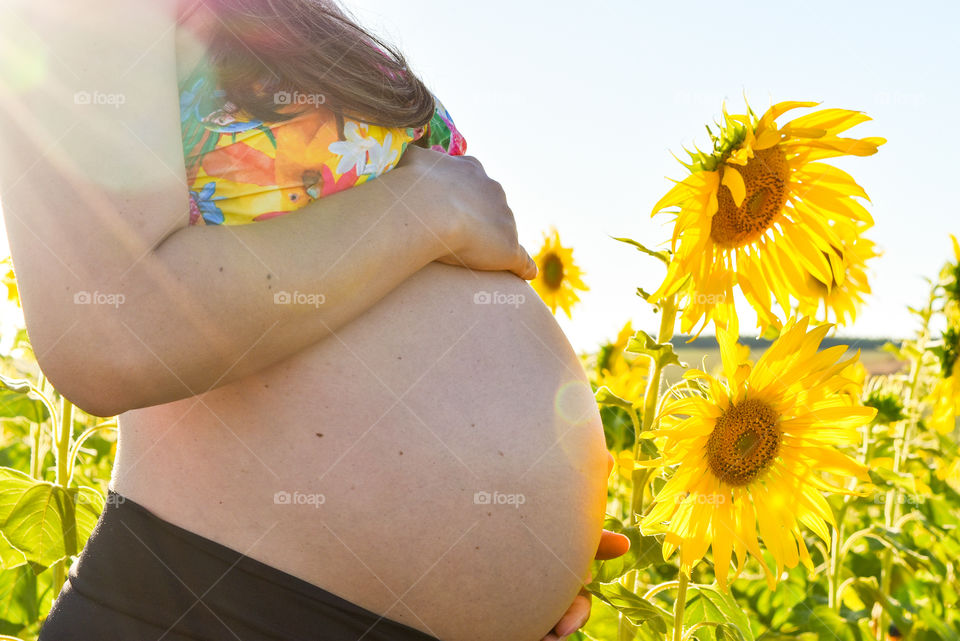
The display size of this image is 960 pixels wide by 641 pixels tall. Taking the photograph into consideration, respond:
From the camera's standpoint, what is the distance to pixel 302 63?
948mm

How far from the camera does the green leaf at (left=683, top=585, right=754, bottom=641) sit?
1.38 meters

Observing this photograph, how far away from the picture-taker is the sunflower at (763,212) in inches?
46.3

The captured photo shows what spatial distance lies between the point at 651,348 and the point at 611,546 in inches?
12.6

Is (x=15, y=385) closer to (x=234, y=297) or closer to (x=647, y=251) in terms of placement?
(x=234, y=297)

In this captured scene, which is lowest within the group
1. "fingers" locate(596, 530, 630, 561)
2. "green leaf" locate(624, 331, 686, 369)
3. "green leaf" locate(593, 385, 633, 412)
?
"fingers" locate(596, 530, 630, 561)

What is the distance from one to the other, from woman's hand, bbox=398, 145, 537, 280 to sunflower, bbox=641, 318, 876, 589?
34cm

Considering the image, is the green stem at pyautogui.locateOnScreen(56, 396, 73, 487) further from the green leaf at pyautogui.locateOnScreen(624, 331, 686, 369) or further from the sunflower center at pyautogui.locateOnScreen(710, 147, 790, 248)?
the sunflower center at pyautogui.locateOnScreen(710, 147, 790, 248)

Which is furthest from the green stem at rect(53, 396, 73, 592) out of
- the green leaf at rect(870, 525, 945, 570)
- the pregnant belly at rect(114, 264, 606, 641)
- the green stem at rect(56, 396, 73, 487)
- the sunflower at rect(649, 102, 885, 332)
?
the green leaf at rect(870, 525, 945, 570)

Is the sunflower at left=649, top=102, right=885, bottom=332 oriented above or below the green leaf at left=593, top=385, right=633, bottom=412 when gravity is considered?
above

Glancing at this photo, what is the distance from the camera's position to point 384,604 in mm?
882

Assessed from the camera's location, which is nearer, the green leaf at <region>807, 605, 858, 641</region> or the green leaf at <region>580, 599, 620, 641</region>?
the green leaf at <region>580, 599, 620, 641</region>

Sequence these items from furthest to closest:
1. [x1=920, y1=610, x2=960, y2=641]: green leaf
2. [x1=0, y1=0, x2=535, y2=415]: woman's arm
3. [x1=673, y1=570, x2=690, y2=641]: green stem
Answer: [x1=920, y1=610, x2=960, y2=641]: green leaf, [x1=673, y1=570, x2=690, y2=641]: green stem, [x1=0, y1=0, x2=535, y2=415]: woman's arm

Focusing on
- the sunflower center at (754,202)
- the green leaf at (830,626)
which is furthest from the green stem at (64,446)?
the green leaf at (830,626)

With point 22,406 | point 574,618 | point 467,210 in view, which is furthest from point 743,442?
point 22,406
